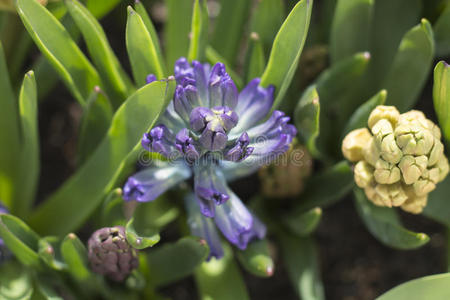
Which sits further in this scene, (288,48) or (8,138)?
(8,138)

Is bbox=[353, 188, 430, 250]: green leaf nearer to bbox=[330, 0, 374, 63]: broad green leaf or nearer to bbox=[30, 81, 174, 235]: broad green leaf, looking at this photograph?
bbox=[330, 0, 374, 63]: broad green leaf

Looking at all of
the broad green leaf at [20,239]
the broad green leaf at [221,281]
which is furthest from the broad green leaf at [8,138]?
the broad green leaf at [221,281]

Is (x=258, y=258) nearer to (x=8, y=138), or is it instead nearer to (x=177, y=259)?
(x=177, y=259)

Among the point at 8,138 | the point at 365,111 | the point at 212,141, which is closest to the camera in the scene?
the point at 212,141

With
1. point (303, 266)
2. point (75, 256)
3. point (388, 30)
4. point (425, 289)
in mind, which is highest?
point (388, 30)

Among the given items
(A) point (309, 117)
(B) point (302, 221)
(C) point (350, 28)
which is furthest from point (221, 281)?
(C) point (350, 28)

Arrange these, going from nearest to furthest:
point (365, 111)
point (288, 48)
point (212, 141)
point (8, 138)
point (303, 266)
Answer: point (212, 141), point (288, 48), point (365, 111), point (8, 138), point (303, 266)

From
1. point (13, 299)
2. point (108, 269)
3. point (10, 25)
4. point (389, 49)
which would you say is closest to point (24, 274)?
point (13, 299)
